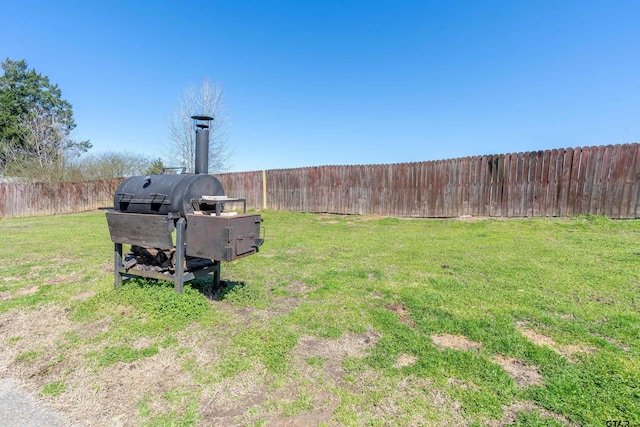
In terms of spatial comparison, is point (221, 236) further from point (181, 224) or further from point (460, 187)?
point (460, 187)

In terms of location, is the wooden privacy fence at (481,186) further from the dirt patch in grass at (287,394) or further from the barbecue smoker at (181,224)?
the dirt patch in grass at (287,394)

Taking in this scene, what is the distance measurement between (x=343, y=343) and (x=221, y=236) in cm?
156

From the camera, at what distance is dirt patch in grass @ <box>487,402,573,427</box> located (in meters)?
1.70

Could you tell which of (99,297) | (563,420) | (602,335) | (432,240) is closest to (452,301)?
(602,335)

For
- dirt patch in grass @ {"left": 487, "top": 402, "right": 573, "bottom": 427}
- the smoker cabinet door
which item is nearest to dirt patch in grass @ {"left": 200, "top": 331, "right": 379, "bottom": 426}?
dirt patch in grass @ {"left": 487, "top": 402, "right": 573, "bottom": 427}

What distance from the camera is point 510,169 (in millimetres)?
8320

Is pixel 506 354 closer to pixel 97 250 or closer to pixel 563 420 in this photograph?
pixel 563 420

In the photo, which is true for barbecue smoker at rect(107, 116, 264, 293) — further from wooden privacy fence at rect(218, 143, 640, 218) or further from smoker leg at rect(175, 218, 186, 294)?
wooden privacy fence at rect(218, 143, 640, 218)

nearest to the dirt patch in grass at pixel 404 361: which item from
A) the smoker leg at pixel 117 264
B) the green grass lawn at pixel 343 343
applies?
the green grass lawn at pixel 343 343

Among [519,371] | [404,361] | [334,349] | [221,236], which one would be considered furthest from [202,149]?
[519,371]

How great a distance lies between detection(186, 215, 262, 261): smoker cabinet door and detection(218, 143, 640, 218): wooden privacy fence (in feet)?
25.4

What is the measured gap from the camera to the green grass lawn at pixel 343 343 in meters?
1.87

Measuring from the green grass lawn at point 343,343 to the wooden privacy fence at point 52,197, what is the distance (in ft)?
43.4

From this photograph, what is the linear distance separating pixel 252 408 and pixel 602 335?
291 centimetres
